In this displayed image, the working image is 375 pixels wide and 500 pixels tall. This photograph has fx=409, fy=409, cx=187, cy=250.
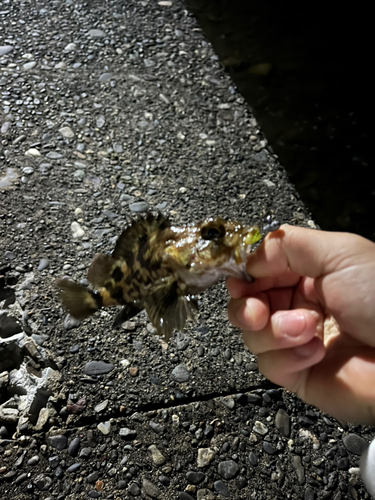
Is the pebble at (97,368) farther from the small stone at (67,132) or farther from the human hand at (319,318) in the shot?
the small stone at (67,132)

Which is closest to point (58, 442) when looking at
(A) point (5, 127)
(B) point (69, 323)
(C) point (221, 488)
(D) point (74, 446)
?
(D) point (74, 446)

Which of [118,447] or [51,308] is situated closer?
[118,447]

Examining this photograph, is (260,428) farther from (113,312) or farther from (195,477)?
(113,312)

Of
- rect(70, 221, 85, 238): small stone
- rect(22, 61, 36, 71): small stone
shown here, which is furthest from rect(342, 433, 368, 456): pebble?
rect(22, 61, 36, 71): small stone

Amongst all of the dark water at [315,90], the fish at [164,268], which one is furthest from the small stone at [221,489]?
the dark water at [315,90]

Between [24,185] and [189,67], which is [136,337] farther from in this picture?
[189,67]

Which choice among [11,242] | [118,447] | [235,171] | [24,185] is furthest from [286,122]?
[118,447]
